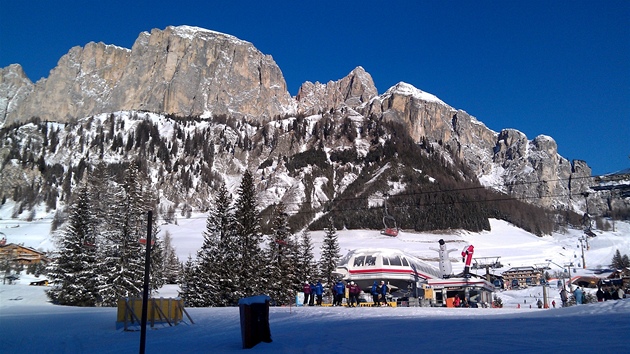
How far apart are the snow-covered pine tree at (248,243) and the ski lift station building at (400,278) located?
31.3 ft

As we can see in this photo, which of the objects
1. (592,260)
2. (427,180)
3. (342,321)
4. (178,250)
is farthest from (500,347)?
(427,180)

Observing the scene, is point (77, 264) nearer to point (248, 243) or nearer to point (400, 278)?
point (248, 243)

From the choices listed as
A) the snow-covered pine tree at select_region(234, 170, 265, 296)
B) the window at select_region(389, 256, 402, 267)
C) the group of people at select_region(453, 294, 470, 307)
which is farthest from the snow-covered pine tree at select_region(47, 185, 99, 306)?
the window at select_region(389, 256, 402, 267)

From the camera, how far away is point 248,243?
1571 inches

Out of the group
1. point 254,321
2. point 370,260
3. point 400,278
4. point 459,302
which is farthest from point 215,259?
point 254,321

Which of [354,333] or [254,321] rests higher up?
[254,321]

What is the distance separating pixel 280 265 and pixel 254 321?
30161 mm

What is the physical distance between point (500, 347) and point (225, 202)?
3348 centimetres

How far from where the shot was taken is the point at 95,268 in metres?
38.8

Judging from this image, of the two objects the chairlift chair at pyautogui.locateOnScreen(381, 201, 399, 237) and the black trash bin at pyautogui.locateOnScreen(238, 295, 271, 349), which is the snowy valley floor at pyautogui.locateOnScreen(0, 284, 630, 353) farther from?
the chairlift chair at pyautogui.locateOnScreen(381, 201, 399, 237)

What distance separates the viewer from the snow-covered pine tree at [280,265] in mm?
40531

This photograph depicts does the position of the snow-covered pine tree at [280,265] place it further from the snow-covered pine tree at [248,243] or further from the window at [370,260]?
the window at [370,260]

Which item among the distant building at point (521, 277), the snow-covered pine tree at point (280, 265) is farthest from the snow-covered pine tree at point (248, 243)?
the distant building at point (521, 277)

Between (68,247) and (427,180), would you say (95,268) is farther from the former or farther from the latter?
(427,180)
